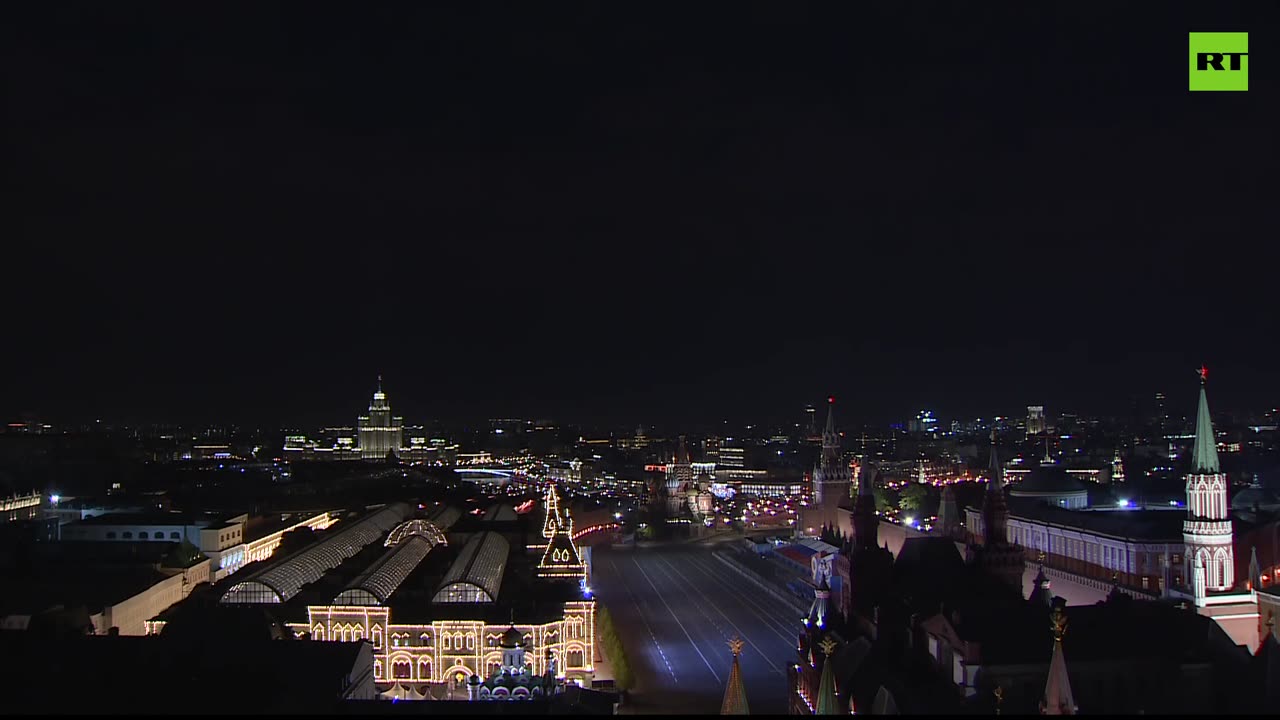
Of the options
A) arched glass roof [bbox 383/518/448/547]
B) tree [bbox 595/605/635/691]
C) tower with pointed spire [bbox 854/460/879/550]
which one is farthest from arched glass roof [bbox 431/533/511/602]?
tower with pointed spire [bbox 854/460/879/550]

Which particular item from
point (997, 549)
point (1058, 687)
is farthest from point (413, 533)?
point (1058, 687)

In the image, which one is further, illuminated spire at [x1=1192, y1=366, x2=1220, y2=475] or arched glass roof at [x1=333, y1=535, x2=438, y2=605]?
arched glass roof at [x1=333, y1=535, x2=438, y2=605]

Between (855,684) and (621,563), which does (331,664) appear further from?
(621,563)

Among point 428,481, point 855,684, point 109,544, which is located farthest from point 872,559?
point 428,481

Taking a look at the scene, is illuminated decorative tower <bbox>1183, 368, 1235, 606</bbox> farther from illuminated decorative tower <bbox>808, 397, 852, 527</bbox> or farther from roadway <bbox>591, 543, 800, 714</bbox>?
illuminated decorative tower <bbox>808, 397, 852, 527</bbox>

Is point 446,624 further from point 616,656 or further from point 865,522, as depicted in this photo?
point 865,522

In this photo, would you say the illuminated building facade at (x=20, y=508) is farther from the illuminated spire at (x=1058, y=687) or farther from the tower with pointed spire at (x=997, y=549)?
the illuminated spire at (x=1058, y=687)

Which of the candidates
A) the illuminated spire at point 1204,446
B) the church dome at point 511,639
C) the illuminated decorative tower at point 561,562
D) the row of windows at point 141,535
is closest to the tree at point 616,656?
the church dome at point 511,639

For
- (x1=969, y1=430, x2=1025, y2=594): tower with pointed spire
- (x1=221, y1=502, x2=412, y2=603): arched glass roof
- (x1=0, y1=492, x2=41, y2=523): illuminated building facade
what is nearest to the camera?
(x1=969, y1=430, x2=1025, y2=594): tower with pointed spire
